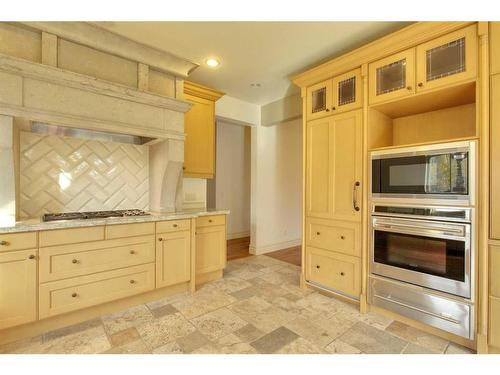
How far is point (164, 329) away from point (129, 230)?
37.1 inches

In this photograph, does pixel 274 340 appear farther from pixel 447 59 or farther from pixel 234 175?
pixel 234 175

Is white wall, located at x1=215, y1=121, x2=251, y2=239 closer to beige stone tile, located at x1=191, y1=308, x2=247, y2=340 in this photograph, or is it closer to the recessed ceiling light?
the recessed ceiling light

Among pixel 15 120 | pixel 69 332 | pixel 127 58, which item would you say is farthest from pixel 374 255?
pixel 15 120

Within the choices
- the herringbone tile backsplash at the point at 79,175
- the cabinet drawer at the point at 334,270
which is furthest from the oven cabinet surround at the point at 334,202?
the herringbone tile backsplash at the point at 79,175

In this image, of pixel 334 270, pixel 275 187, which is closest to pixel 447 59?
pixel 334 270

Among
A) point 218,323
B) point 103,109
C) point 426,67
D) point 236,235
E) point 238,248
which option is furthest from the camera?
point 236,235

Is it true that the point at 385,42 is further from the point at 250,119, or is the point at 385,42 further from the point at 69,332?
the point at 69,332

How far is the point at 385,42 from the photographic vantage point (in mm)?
2180

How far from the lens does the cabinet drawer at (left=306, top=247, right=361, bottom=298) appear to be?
248cm

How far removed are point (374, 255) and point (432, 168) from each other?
0.92 meters

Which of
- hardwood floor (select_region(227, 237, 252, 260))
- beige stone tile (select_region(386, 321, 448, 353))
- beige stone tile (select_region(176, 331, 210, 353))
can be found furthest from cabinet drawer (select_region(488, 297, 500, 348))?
hardwood floor (select_region(227, 237, 252, 260))

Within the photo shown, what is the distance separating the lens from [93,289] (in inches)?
85.8

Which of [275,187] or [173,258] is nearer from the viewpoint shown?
[173,258]

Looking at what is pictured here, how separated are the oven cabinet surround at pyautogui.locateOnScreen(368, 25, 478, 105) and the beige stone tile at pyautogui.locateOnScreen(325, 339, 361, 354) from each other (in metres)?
2.10
